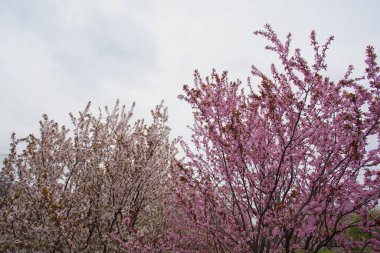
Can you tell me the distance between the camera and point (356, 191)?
4.82 m

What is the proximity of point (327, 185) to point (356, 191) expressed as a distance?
17.7 inches

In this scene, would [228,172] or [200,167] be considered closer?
[228,172]

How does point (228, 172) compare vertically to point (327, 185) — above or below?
above

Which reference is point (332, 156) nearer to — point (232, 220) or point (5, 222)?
point (232, 220)

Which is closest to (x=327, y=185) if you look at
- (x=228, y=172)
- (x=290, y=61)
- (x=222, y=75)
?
(x=228, y=172)

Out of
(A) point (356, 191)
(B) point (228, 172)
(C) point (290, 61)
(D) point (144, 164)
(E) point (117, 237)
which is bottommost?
(E) point (117, 237)

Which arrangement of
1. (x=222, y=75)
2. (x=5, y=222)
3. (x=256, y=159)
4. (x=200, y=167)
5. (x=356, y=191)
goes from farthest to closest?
(x=5, y=222) → (x=200, y=167) → (x=222, y=75) → (x=256, y=159) → (x=356, y=191)

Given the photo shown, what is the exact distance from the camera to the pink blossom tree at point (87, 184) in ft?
21.2

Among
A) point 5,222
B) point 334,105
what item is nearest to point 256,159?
point 334,105

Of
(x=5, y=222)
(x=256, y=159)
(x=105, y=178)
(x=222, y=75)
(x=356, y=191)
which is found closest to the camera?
(x=356, y=191)

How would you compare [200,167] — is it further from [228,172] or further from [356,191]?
[356,191]

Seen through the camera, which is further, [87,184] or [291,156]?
[87,184]

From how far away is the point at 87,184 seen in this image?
712 cm

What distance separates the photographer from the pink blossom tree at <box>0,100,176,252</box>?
646 cm
